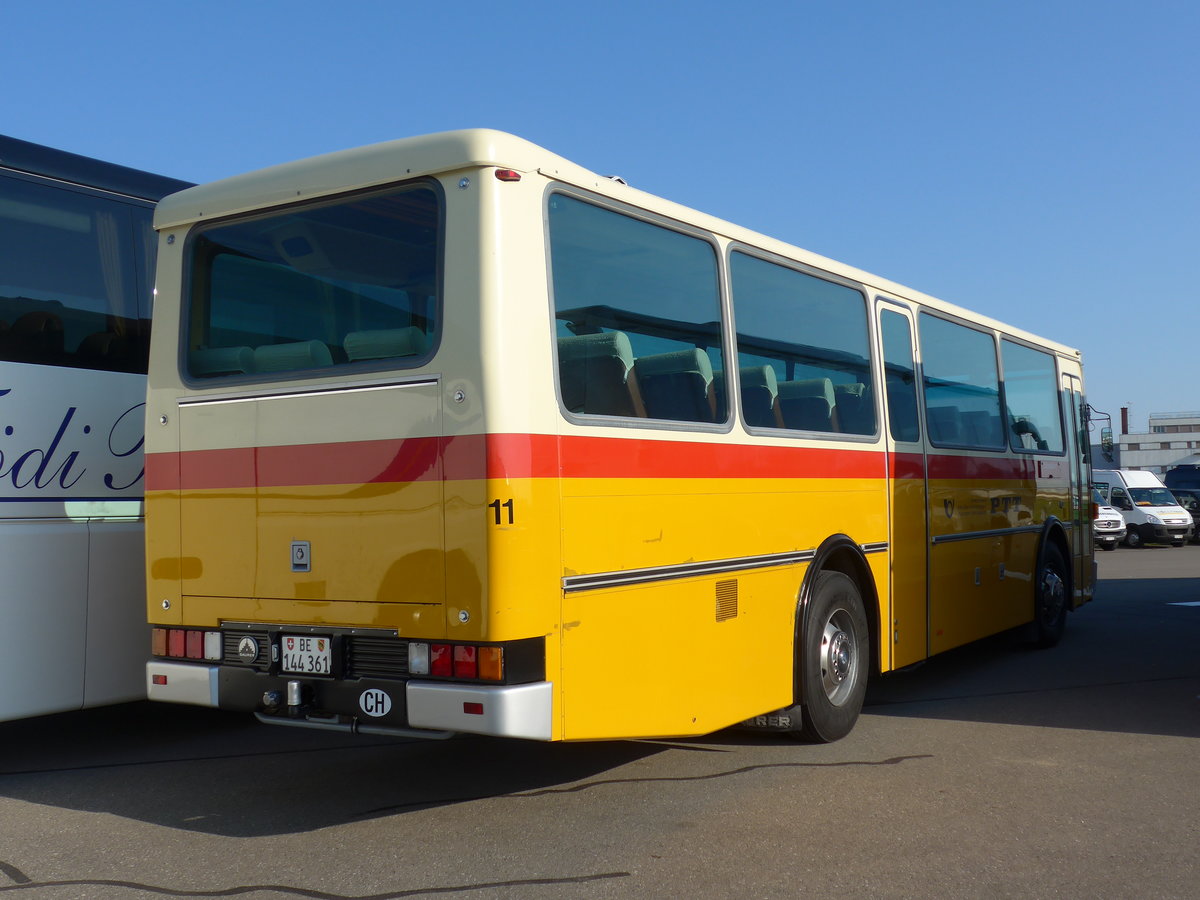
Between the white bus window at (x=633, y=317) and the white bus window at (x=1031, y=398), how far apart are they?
5049 mm

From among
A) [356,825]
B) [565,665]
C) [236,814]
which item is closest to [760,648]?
[565,665]

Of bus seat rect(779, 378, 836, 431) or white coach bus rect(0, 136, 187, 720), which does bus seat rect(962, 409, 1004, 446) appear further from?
white coach bus rect(0, 136, 187, 720)

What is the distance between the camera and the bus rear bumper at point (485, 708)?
186 inches

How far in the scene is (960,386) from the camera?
30.7ft

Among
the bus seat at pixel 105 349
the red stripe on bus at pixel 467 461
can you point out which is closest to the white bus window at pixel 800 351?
the red stripe on bus at pixel 467 461

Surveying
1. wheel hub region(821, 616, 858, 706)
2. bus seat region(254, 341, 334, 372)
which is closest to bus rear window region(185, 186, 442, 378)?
bus seat region(254, 341, 334, 372)

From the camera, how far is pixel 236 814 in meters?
5.64

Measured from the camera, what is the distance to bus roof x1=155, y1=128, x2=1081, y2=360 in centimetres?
501

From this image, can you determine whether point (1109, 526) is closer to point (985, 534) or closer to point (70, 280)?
point (985, 534)

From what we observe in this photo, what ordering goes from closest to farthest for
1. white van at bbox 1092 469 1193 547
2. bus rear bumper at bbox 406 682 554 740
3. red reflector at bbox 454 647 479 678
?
bus rear bumper at bbox 406 682 554 740, red reflector at bbox 454 647 479 678, white van at bbox 1092 469 1193 547

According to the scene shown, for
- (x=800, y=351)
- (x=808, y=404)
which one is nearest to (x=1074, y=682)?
(x=808, y=404)

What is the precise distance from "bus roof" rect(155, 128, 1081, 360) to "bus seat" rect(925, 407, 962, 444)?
8.64ft

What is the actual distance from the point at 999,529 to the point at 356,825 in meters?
6.26

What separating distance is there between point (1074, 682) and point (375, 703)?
6.02 m
